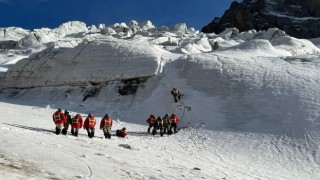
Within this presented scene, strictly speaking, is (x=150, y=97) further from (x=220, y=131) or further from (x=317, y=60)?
(x=317, y=60)

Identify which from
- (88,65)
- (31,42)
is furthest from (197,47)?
(31,42)

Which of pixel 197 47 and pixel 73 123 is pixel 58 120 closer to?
pixel 73 123

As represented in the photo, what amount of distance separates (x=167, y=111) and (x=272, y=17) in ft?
384

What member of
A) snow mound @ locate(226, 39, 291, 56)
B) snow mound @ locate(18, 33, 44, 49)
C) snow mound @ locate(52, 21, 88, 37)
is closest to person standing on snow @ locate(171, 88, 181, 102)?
snow mound @ locate(226, 39, 291, 56)

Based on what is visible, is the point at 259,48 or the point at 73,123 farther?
the point at 259,48

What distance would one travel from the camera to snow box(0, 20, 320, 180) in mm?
15594

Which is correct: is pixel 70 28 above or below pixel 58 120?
above

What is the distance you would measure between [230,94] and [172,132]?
6.62 metres

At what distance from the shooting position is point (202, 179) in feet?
49.7

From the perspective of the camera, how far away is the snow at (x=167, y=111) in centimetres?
1559

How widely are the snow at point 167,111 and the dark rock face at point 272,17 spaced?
89.8 m

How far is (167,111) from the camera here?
1321 inches

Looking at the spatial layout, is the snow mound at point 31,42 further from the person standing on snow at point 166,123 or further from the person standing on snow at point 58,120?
the person standing on snow at point 58,120

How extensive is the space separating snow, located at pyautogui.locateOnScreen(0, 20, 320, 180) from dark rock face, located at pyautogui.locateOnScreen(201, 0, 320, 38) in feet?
295
